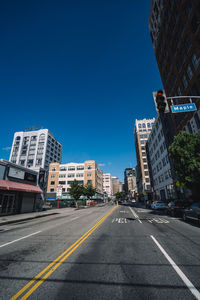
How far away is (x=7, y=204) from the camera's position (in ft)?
66.7

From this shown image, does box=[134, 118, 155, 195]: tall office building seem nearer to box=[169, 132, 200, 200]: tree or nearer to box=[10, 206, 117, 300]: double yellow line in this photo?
box=[169, 132, 200, 200]: tree

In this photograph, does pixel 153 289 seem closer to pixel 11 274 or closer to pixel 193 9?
pixel 11 274

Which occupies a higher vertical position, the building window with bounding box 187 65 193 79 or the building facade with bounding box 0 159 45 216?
the building window with bounding box 187 65 193 79

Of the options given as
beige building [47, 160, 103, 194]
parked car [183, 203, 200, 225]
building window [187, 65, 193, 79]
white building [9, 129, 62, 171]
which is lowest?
parked car [183, 203, 200, 225]

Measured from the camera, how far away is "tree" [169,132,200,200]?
1552cm

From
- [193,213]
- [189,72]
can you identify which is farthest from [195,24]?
[193,213]

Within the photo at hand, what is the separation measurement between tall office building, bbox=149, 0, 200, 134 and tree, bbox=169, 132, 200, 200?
25.6ft

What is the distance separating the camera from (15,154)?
94.4 metres

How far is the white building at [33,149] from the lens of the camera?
9000cm

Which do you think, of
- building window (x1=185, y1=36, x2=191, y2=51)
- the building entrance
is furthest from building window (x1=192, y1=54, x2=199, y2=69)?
the building entrance

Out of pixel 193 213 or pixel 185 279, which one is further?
pixel 193 213

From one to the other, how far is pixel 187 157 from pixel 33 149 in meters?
92.7

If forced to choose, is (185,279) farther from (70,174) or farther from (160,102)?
(70,174)

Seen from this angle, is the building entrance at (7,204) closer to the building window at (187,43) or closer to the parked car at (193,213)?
the parked car at (193,213)
